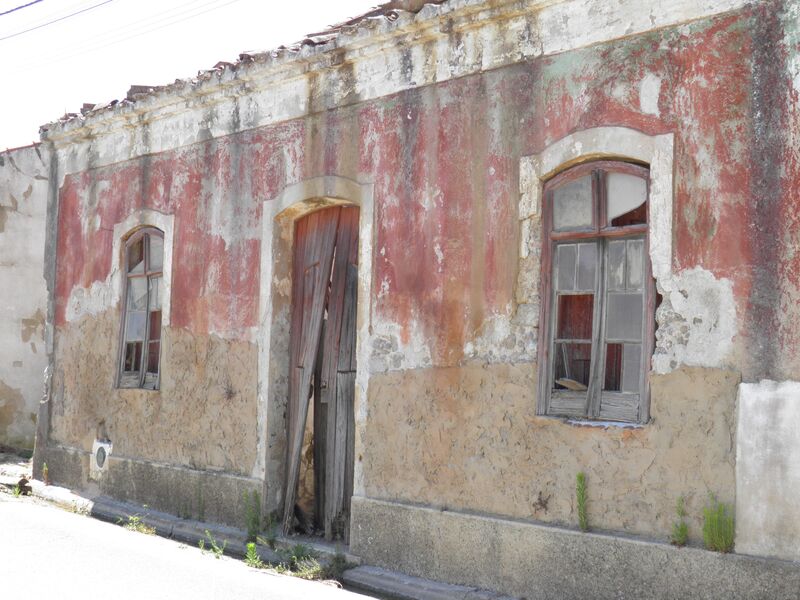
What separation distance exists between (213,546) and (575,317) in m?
3.76

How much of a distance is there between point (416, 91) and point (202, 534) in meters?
4.39

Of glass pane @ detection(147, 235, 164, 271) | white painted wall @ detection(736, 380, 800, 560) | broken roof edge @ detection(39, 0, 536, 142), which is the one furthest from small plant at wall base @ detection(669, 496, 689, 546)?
glass pane @ detection(147, 235, 164, 271)

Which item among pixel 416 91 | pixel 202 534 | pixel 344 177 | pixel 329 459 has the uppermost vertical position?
pixel 416 91

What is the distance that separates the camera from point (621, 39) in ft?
20.4

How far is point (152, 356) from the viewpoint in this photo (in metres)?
10.5

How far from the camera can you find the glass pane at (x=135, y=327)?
10.6 meters

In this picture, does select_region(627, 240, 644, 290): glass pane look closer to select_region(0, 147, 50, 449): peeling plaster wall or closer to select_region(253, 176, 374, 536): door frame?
select_region(253, 176, 374, 536): door frame

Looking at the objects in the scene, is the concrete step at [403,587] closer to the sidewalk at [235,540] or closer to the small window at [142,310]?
the sidewalk at [235,540]

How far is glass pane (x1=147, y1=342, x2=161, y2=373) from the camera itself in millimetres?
10406

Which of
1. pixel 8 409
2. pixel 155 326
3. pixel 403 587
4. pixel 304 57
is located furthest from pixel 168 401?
pixel 8 409

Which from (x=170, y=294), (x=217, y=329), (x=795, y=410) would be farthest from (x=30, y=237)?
(x=795, y=410)

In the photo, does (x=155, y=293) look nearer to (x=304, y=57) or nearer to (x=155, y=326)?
(x=155, y=326)

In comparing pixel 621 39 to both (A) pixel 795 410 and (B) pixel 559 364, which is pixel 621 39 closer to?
(B) pixel 559 364

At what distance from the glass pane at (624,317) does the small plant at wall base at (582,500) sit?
0.92m
